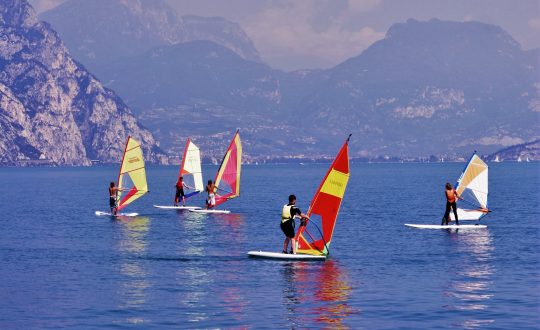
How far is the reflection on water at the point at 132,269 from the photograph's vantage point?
142 feet

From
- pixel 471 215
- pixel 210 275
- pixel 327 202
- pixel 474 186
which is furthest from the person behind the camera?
pixel 471 215

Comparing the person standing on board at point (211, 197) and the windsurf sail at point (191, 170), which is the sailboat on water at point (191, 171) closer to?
the windsurf sail at point (191, 170)

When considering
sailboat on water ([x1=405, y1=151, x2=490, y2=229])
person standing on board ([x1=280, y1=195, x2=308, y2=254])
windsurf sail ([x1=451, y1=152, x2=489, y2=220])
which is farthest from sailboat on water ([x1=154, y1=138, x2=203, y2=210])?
person standing on board ([x1=280, y1=195, x2=308, y2=254])

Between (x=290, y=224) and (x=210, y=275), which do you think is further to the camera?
(x=290, y=224)

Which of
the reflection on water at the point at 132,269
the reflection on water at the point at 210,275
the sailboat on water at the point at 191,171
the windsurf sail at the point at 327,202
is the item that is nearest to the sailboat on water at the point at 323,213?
the windsurf sail at the point at 327,202

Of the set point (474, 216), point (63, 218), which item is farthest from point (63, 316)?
point (63, 218)

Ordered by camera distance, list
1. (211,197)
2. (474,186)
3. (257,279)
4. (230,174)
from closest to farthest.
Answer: (257,279) → (474,186) → (230,174) → (211,197)

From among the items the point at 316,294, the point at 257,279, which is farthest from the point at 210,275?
the point at 316,294

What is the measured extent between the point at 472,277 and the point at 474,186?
34369 mm

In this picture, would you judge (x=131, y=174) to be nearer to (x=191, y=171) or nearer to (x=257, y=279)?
(x=191, y=171)

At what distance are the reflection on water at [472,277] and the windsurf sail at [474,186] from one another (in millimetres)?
11630

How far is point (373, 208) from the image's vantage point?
120m

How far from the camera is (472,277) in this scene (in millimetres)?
50531

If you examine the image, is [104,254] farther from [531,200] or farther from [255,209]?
[531,200]
